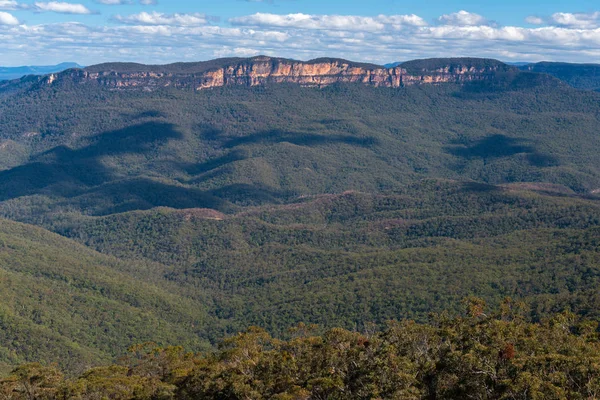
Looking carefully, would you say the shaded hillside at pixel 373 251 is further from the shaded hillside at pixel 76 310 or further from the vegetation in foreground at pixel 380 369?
the vegetation in foreground at pixel 380 369

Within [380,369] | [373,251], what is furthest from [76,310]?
[380,369]

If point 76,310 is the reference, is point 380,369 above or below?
above

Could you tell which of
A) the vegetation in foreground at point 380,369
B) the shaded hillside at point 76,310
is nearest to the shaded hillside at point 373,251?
the shaded hillside at point 76,310

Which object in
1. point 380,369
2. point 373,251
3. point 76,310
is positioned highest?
point 380,369

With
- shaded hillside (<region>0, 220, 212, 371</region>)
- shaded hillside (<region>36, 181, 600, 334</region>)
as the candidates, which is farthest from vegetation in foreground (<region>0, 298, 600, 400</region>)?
shaded hillside (<region>0, 220, 212, 371</region>)

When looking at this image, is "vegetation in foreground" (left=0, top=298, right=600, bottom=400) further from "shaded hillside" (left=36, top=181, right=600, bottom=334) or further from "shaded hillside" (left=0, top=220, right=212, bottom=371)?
"shaded hillside" (left=0, top=220, right=212, bottom=371)

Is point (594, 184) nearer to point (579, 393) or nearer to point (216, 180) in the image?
point (216, 180)

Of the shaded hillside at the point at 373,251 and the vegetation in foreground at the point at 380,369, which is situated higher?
the vegetation in foreground at the point at 380,369

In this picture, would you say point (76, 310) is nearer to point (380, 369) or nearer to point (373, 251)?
point (373, 251)
